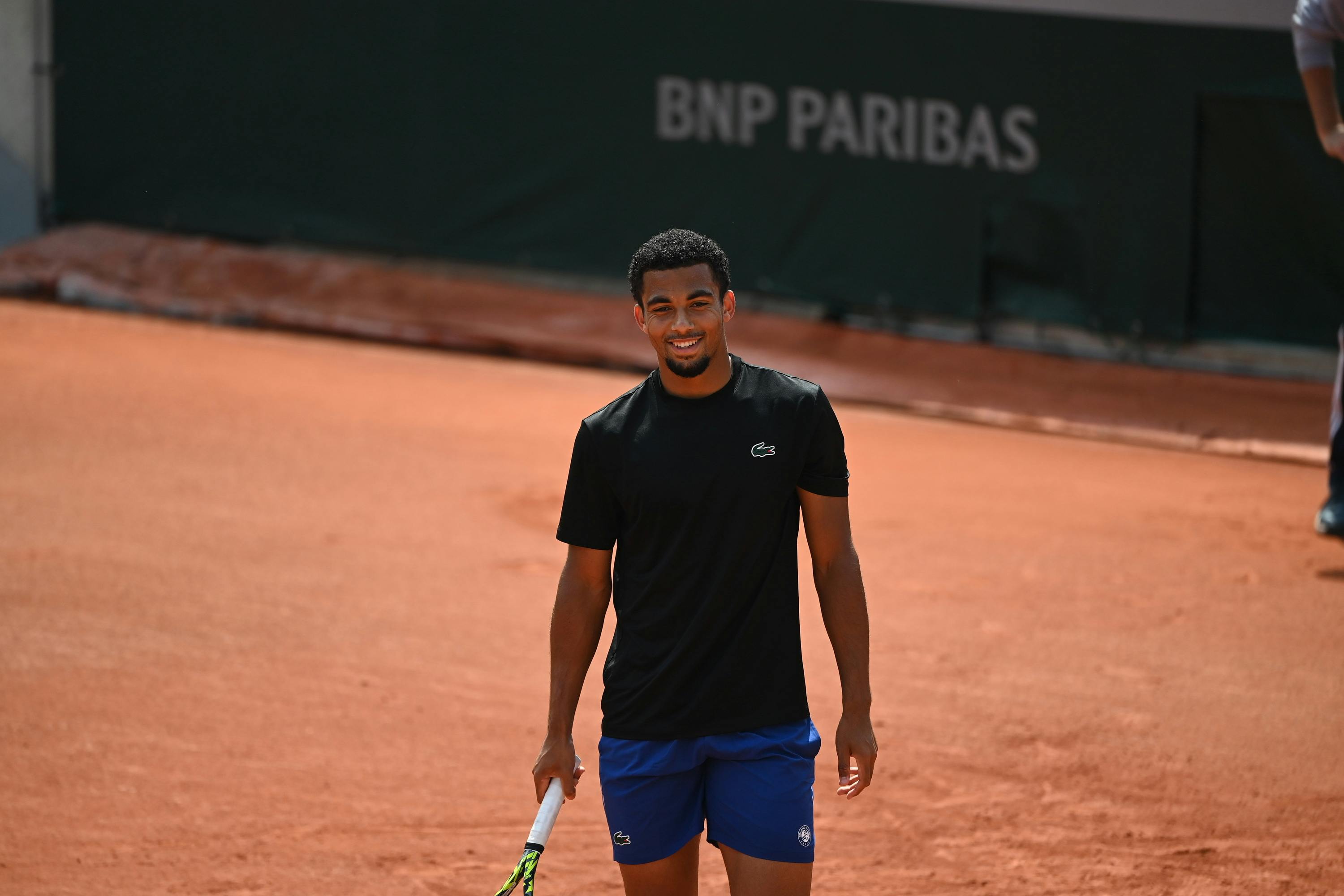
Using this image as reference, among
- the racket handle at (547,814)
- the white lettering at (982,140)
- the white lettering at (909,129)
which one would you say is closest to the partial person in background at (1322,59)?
the white lettering at (982,140)

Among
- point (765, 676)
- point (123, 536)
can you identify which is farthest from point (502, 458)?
point (765, 676)

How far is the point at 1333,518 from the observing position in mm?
9086

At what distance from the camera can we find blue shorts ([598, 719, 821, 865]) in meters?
3.80

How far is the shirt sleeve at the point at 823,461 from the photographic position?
387 cm

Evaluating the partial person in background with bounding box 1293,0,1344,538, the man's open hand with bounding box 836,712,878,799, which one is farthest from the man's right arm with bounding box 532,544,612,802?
the partial person in background with bounding box 1293,0,1344,538

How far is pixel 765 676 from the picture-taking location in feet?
12.7

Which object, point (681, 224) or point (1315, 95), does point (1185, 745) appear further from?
point (681, 224)

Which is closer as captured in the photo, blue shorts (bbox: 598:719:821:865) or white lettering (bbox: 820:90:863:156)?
blue shorts (bbox: 598:719:821:865)

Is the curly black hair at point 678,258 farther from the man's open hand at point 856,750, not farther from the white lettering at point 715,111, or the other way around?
the white lettering at point 715,111

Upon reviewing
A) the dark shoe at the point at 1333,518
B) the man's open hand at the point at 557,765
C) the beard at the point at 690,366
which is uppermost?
the beard at the point at 690,366

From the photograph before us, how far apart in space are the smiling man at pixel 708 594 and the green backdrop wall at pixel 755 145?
9.55 metres

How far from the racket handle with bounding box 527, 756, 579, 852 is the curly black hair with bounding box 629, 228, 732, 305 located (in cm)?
112

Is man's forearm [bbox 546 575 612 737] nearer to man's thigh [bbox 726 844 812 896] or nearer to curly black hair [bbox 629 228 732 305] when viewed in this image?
man's thigh [bbox 726 844 812 896]

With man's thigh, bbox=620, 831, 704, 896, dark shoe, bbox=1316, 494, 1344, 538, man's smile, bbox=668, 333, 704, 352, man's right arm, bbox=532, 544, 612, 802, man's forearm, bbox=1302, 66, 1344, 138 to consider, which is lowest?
dark shoe, bbox=1316, 494, 1344, 538
